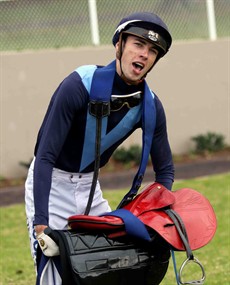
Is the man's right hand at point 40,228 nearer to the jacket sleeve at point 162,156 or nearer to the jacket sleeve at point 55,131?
the jacket sleeve at point 55,131

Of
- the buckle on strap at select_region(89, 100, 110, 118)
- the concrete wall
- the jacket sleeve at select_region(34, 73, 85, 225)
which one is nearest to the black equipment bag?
the jacket sleeve at select_region(34, 73, 85, 225)

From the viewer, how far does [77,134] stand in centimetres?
421

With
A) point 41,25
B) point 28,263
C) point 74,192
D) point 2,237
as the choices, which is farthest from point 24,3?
point 74,192

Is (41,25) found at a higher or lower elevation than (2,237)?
higher

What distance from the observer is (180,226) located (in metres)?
3.90

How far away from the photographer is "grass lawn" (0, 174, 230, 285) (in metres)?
6.83

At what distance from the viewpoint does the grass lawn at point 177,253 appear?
6.83m

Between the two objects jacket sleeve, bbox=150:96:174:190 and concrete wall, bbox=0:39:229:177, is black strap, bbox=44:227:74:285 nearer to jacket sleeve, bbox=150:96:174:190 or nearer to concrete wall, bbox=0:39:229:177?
jacket sleeve, bbox=150:96:174:190

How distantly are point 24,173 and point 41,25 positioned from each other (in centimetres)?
218

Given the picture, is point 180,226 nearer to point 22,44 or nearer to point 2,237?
point 2,237

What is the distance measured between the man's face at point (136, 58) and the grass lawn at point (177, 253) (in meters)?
2.78

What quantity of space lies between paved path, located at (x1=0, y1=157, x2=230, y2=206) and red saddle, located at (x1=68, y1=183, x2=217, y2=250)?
615 centimetres

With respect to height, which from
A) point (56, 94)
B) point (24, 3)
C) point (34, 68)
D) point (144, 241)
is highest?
point (24, 3)

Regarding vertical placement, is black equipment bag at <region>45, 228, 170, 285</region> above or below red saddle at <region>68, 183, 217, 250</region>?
below
